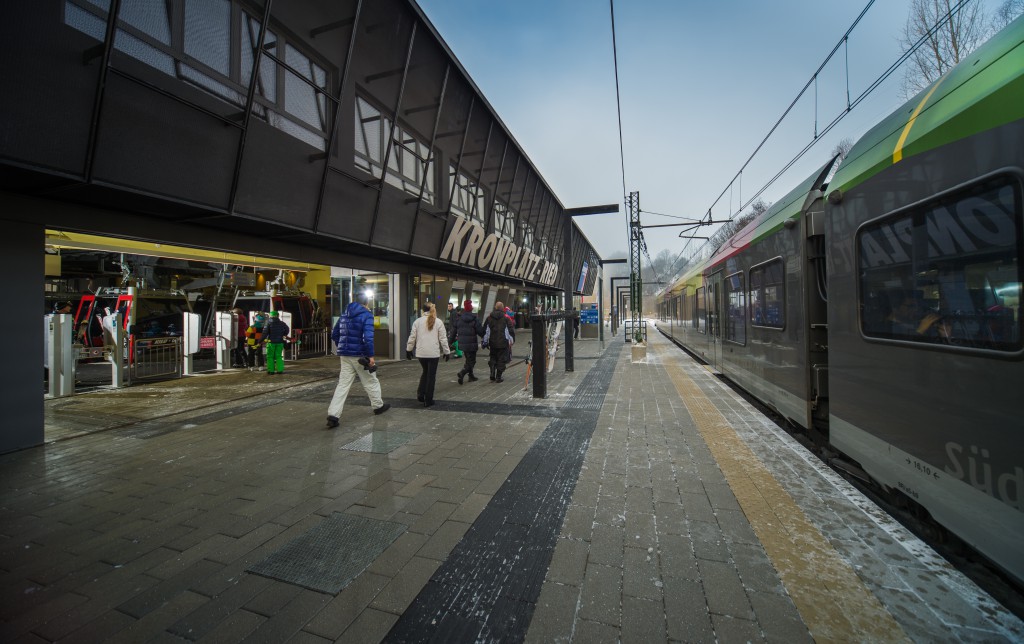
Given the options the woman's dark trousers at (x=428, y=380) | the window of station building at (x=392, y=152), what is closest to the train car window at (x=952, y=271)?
the woman's dark trousers at (x=428, y=380)

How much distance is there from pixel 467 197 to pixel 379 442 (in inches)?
433

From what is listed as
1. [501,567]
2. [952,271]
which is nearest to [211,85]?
[501,567]

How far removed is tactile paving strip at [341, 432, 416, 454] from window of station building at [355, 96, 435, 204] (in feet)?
20.9

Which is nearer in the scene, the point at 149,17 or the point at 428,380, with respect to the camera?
the point at 149,17

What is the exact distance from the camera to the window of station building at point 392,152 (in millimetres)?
9422

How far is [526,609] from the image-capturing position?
218 cm

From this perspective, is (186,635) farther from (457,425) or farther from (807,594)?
(457,425)

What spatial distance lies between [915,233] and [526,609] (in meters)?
3.45

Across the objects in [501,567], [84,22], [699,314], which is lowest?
[501,567]

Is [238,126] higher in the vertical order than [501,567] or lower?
higher

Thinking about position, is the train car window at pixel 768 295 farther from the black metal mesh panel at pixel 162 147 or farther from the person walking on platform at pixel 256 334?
the person walking on platform at pixel 256 334

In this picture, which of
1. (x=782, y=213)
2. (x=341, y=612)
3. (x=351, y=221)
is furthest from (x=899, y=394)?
(x=351, y=221)

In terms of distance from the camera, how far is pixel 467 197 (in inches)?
568

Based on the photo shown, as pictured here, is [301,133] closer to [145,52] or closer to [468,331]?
[145,52]
